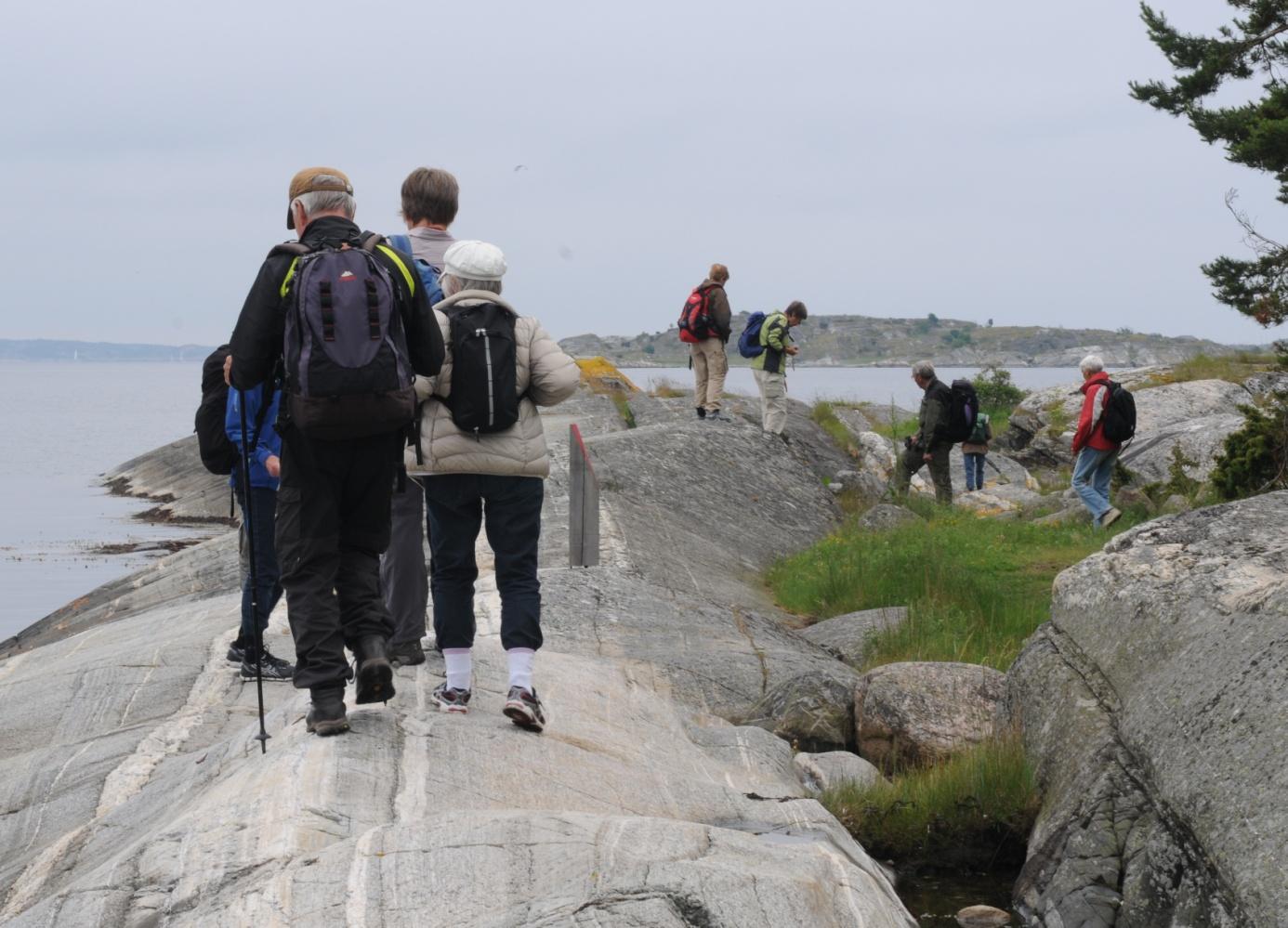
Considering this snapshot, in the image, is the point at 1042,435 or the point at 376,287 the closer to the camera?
the point at 376,287

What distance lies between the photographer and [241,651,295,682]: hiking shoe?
→ 8.01 metres

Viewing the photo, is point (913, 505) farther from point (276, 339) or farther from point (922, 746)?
point (276, 339)

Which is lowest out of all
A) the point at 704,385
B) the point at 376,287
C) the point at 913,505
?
the point at 913,505

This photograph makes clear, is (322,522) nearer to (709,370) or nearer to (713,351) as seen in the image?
(713,351)

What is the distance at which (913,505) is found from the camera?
1677cm

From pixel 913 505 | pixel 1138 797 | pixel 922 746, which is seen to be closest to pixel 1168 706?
pixel 1138 797

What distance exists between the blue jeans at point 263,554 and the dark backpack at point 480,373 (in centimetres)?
186

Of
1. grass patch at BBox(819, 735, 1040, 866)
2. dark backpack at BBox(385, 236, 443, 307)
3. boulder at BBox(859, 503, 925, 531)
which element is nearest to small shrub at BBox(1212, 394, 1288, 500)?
boulder at BBox(859, 503, 925, 531)

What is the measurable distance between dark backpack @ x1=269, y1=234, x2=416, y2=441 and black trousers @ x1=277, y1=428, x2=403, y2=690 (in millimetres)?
202

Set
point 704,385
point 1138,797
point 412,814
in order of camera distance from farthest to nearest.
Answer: point 704,385
point 1138,797
point 412,814

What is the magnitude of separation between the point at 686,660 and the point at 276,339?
15.2 ft

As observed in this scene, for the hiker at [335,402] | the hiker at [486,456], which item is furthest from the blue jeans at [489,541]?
the hiker at [335,402]

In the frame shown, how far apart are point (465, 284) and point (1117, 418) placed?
9.68 m

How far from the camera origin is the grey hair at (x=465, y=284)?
19.0ft
